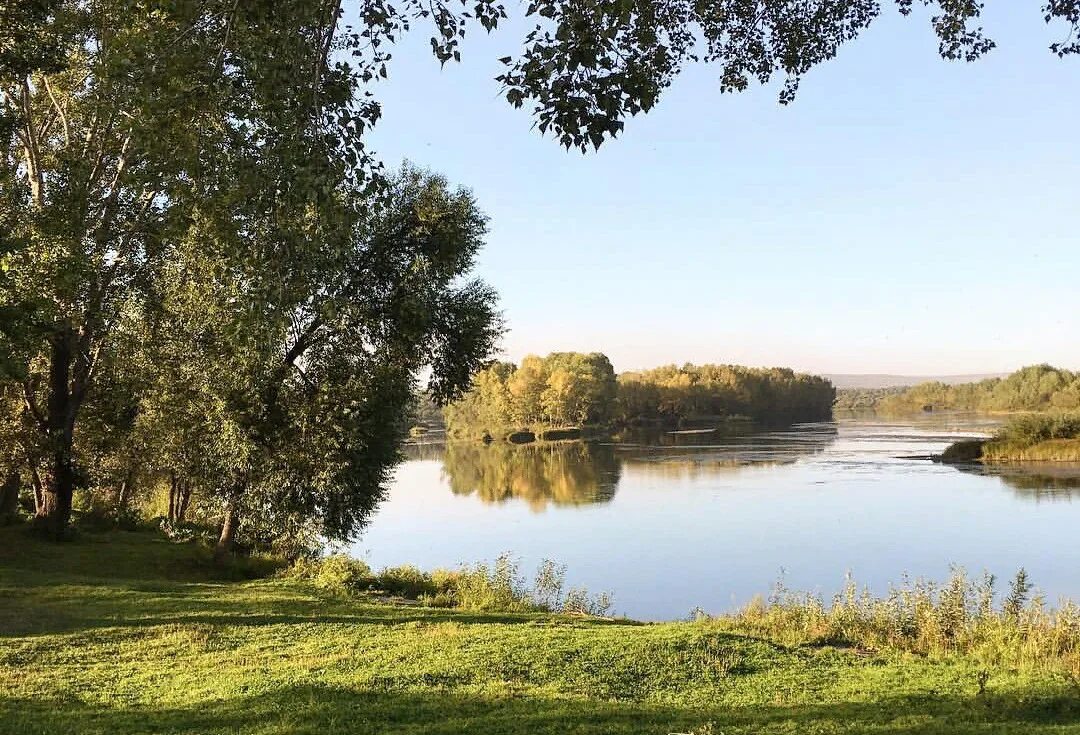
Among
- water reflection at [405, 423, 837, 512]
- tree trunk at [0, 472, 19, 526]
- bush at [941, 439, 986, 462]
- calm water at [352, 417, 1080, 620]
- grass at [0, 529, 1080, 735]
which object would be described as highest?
tree trunk at [0, 472, 19, 526]

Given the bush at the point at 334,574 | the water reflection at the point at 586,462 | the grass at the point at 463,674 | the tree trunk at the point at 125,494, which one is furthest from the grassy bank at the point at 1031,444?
the tree trunk at the point at 125,494

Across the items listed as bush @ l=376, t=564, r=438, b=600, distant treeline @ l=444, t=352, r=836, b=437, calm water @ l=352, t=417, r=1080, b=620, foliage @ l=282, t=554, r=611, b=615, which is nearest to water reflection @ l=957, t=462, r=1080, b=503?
calm water @ l=352, t=417, r=1080, b=620

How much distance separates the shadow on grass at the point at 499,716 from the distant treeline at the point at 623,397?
77518mm

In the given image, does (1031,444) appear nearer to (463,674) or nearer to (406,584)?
(406,584)

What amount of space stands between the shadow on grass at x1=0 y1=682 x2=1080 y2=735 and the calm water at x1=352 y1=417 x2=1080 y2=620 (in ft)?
31.5

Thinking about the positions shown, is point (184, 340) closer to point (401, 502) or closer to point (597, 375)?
point (401, 502)

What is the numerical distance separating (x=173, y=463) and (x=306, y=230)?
1297cm

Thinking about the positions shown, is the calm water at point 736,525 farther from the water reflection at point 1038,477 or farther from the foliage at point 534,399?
the foliage at point 534,399

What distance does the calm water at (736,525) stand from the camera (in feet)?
66.3

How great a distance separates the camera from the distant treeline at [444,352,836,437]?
101 m

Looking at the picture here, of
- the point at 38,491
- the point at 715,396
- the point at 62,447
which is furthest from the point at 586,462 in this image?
the point at 715,396

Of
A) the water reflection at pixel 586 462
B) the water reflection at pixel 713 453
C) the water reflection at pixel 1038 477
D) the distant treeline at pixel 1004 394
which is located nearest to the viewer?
the water reflection at pixel 1038 477

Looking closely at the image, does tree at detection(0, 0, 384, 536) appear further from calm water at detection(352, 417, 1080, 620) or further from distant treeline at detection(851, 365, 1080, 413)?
distant treeline at detection(851, 365, 1080, 413)

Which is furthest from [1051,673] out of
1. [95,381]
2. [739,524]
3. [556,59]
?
[95,381]
